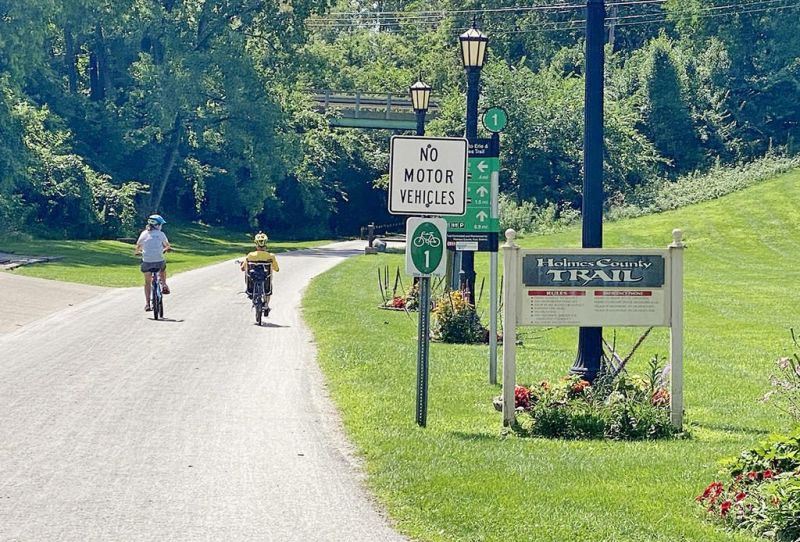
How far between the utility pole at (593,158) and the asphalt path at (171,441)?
259 centimetres

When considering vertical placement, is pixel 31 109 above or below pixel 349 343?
above

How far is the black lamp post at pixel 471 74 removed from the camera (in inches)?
646

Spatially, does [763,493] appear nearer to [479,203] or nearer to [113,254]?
[479,203]

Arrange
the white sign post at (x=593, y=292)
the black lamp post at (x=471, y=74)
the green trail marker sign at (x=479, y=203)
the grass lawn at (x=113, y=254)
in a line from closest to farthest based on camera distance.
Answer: the white sign post at (x=593, y=292) → the black lamp post at (x=471, y=74) → the green trail marker sign at (x=479, y=203) → the grass lawn at (x=113, y=254)

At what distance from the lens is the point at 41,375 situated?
14.2 meters

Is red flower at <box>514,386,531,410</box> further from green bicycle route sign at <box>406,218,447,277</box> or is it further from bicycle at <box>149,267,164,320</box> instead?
bicycle at <box>149,267,164,320</box>

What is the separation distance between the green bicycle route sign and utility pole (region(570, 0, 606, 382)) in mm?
1707

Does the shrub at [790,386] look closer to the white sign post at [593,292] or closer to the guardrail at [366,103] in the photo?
the white sign post at [593,292]

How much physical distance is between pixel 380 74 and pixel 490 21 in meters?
9.57

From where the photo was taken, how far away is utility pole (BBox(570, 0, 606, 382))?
1231cm

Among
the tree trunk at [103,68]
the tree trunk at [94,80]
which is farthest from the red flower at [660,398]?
the tree trunk at [94,80]

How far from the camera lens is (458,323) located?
19172 mm

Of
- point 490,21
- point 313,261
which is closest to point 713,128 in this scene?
point 490,21

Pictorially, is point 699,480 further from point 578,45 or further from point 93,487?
point 578,45
